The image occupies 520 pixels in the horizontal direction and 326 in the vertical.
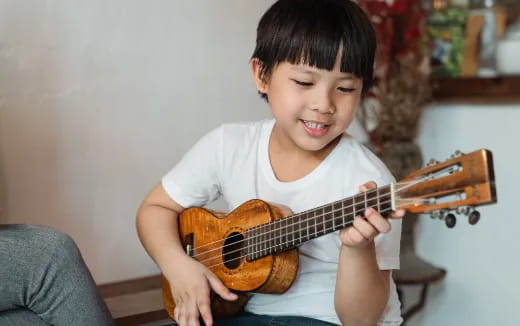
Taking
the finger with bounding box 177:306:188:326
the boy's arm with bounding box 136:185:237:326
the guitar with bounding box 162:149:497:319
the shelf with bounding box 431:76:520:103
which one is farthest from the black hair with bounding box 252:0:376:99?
the shelf with bounding box 431:76:520:103

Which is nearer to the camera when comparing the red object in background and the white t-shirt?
the white t-shirt

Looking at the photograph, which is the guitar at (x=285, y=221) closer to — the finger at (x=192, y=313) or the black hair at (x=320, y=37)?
the finger at (x=192, y=313)

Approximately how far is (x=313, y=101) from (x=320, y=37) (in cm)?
11

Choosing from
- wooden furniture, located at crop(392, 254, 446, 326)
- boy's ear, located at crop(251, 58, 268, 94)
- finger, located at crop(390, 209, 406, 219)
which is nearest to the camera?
finger, located at crop(390, 209, 406, 219)

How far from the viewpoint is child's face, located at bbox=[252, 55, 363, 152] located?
1174 mm

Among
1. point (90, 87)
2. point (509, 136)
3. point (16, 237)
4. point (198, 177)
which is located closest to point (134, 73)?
point (90, 87)

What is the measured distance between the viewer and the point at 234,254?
1.28 meters

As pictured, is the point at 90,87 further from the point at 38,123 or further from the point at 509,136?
the point at 509,136

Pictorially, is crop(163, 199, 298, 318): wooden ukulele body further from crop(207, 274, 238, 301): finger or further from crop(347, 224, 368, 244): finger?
crop(347, 224, 368, 244): finger

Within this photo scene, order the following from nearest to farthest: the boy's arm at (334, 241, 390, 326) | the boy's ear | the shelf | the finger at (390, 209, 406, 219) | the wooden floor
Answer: the finger at (390, 209, 406, 219)
the boy's arm at (334, 241, 390, 326)
the boy's ear
the wooden floor
the shelf

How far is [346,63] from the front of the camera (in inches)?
46.2

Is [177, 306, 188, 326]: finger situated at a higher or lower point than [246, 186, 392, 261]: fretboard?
lower

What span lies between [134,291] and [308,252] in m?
0.72

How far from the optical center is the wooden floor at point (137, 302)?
63.2 inches
